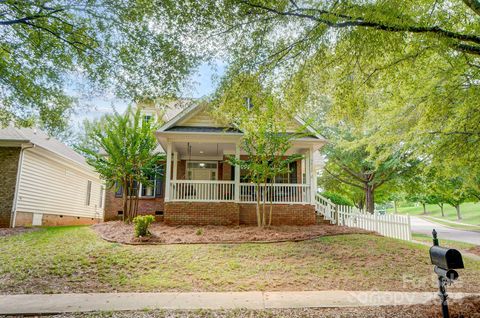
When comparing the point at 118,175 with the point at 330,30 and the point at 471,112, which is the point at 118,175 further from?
the point at 471,112

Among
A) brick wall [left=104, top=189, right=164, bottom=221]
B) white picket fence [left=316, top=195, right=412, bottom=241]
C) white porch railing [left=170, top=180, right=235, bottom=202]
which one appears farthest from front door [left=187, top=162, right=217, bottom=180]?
white picket fence [left=316, top=195, right=412, bottom=241]

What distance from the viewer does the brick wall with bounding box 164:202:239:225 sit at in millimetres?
12484

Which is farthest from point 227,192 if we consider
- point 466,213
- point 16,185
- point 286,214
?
point 466,213

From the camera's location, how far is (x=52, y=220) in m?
16.4

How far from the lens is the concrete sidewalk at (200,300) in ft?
15.6

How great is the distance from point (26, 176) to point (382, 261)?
14.8m

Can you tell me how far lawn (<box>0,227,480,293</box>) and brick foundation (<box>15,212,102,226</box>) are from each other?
4.47 m

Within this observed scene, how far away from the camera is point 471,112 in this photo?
6445 mm

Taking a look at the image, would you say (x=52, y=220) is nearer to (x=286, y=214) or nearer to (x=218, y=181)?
(x=218, y=181)

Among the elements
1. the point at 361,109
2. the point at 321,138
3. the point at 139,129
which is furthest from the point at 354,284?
the point at 139,129

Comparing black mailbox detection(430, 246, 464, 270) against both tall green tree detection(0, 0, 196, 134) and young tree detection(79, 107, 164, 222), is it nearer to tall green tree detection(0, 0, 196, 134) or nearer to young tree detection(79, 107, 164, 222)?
tall green tree detection(0, 0, 196, 134)

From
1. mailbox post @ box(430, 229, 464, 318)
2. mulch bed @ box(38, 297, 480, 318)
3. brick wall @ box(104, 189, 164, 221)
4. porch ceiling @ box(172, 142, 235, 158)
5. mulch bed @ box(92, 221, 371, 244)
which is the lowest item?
mulch bed @ box(38, 297, 480, 318)

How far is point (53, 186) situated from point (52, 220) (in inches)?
72.1

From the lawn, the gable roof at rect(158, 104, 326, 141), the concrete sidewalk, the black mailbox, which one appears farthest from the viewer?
the gable roof at rect(158, 104, 326, 141)
